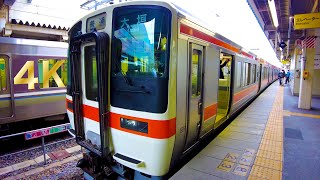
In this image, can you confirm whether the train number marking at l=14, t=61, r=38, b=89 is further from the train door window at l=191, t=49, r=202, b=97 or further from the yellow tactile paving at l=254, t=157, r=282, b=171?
the yellow tactile paving at l=254, t=157, r=282, b=171

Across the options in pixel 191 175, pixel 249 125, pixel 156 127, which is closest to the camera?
pixel 156 127

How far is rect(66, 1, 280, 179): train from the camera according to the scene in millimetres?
2523

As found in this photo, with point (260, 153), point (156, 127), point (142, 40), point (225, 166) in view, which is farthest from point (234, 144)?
point (142, 40)

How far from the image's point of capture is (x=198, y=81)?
3521mm

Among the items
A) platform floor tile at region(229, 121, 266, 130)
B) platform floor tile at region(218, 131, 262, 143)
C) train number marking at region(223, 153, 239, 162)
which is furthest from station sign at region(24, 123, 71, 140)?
platform floor tile at region(229, 121, 266, 130)

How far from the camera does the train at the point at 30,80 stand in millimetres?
5492

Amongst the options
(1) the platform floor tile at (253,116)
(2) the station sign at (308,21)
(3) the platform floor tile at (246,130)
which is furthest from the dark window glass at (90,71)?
(2) the station sign at (308,21)

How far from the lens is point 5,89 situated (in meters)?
5.48

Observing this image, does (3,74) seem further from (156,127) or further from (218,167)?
(218,167)

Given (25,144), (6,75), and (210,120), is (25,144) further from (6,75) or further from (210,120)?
(210,120)

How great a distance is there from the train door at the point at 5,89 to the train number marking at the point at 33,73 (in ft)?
0.69

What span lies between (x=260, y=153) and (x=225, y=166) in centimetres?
105

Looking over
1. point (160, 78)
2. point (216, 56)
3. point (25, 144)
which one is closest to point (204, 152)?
point (216, 56)

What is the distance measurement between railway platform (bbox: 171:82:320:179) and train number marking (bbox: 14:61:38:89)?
16.0 feet
